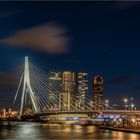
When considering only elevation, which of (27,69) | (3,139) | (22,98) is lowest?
(3,139)

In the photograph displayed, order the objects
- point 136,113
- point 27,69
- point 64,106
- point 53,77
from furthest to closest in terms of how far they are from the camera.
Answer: point 53,77
point 64,106
point 27,69
point 136,113

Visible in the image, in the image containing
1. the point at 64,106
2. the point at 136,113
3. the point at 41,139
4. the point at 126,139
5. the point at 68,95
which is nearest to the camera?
the point at 126,139

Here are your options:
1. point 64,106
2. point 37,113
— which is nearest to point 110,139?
point 37,113

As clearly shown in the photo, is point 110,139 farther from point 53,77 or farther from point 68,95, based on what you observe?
point 53,77

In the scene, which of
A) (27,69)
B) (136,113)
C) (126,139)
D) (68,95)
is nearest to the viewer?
(126,139)

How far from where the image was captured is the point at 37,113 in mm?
103000

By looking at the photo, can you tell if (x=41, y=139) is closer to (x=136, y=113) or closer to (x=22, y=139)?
(x=22, y=139)

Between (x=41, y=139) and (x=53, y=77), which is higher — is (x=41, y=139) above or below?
below

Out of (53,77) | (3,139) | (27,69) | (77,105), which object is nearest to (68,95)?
(77,105)

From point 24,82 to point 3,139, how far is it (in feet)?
183

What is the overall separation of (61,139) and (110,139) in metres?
4.71

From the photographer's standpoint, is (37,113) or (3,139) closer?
(3,139)

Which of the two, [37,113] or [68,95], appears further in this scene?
[68,95]

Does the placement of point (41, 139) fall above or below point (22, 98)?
below
